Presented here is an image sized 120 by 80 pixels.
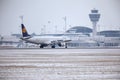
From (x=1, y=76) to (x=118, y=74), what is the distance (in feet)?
15.8

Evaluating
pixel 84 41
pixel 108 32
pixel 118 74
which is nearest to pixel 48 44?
pixel 84 41

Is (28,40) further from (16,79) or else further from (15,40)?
(16,79)

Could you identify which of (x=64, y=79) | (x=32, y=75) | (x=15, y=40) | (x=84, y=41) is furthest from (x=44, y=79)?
(x=15, y=40)

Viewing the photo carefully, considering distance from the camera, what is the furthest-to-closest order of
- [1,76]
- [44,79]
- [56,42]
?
1. [56,42]
2. [1,76]
3. [44,79]

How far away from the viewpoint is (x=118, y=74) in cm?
2020

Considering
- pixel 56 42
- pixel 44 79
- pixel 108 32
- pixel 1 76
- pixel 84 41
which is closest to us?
pixel 44 79

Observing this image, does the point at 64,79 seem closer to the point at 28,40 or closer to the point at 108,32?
the point at 28,40

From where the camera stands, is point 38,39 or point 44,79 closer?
point 44,79

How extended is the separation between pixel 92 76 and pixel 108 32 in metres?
170

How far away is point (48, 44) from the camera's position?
94.8 meters

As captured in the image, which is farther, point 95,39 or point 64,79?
point 95,39

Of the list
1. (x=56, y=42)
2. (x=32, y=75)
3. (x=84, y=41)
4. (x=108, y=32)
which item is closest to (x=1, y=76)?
(x=32, y=75)

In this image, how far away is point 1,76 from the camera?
19797 millimetres

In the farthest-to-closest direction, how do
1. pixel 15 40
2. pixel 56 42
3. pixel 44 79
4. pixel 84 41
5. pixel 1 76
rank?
pixel 15 40
pixel 84 41
pixel 56 42
pixel 1 76
pixel 44 79
